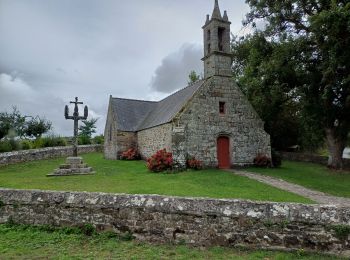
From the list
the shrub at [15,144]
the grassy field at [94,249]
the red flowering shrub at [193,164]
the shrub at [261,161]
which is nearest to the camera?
the grassy field at [94,249]

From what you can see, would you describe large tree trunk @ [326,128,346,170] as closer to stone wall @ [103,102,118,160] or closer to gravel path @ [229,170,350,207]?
gravel path @ [229,170,350,207]

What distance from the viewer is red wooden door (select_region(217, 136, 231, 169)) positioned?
2092 cm

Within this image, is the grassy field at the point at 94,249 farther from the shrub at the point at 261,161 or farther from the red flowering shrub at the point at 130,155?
the red flowering shrub at the point at 130,155

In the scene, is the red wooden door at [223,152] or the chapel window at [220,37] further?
the chapel window at [220,37]

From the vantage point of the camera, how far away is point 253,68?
23.9m

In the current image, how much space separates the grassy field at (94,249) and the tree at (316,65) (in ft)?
52.6

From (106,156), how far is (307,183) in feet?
59.8

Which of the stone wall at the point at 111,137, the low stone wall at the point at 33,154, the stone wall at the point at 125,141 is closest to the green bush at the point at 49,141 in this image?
the low stone wall at the point at 33,154

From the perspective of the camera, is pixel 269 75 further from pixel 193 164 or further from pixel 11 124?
pixel 11 124

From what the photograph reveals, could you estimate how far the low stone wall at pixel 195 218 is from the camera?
583 cm

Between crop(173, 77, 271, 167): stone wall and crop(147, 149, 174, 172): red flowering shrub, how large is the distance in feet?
4.12

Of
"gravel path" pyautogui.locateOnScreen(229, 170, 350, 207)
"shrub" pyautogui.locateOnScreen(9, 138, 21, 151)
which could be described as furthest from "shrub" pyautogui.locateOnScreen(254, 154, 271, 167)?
"shrub" pyautogui.locateOnScreen(9, 138, 21, 151)

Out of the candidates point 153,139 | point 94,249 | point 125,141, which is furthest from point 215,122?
point 94,249

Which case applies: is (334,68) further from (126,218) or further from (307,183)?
(126,218)
